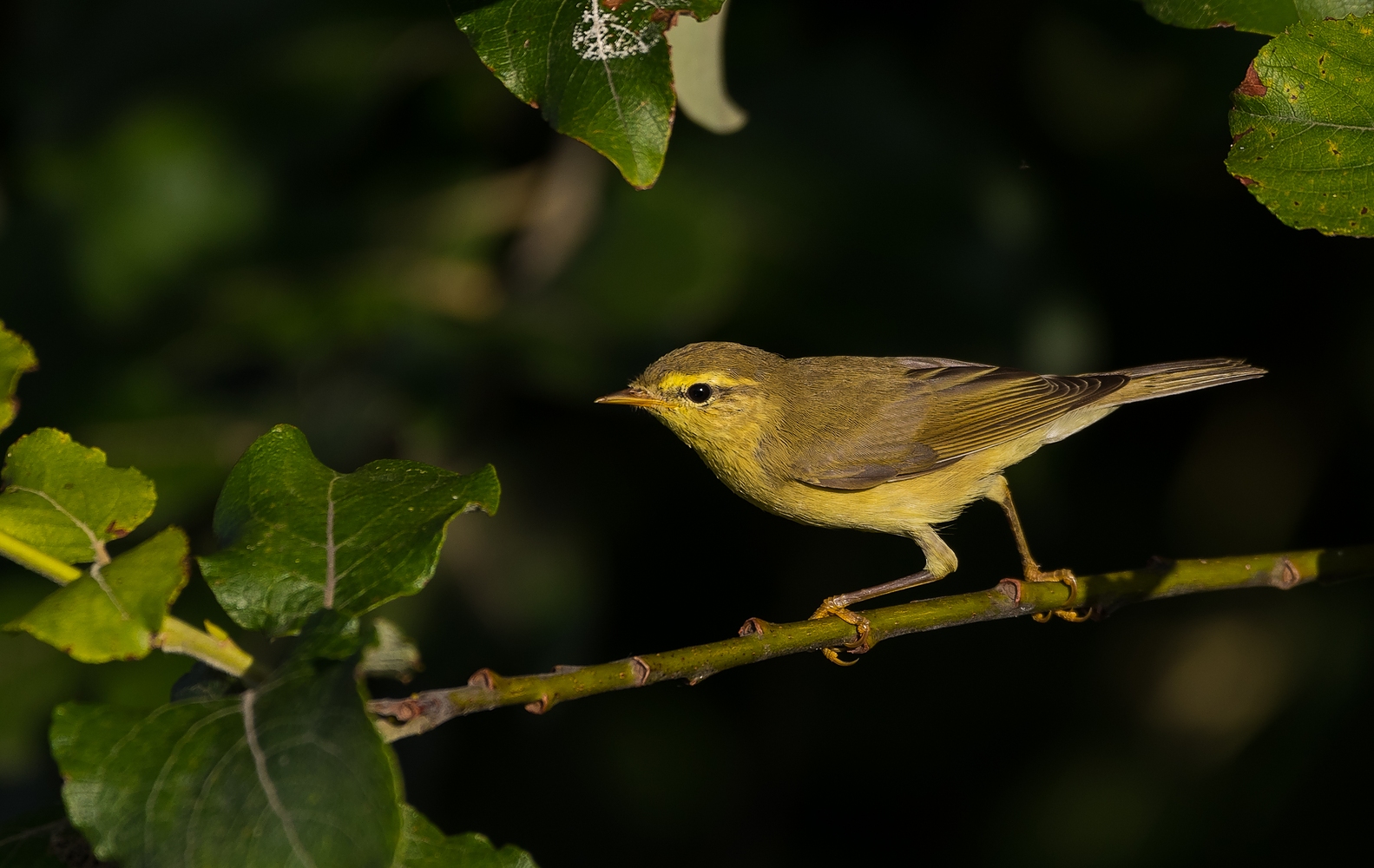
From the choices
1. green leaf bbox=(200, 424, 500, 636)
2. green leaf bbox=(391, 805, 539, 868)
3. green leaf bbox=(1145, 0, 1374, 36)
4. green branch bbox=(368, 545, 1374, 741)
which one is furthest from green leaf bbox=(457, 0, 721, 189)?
green leaf bbox=(391, 805, 539, 868)

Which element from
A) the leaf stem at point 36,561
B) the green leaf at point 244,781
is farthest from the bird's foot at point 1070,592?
the leaf stem at point 36,561

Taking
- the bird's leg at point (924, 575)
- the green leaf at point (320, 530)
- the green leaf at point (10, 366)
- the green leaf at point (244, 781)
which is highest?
the green leaf at point (10, 366)

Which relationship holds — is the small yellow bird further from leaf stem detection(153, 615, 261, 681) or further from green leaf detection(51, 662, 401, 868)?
green leaf detection(51, 662, 401, 868)

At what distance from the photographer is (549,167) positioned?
13.2 ft

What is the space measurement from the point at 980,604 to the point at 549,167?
242 cm

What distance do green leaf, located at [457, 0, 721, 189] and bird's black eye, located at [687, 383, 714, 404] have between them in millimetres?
1764

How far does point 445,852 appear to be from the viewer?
1.63 m

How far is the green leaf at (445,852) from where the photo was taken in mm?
1611

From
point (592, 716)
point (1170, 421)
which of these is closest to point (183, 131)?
point (592, 716)

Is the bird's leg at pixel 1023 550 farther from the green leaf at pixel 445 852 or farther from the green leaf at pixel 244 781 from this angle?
the green leaf at pixel 244 781

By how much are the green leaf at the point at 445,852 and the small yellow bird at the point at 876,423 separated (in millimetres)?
1847

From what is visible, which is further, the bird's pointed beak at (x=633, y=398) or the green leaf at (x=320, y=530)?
the bird's pointed beak at (x=633, y=398)

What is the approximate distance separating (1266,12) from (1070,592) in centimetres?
114

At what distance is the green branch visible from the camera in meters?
1.59
